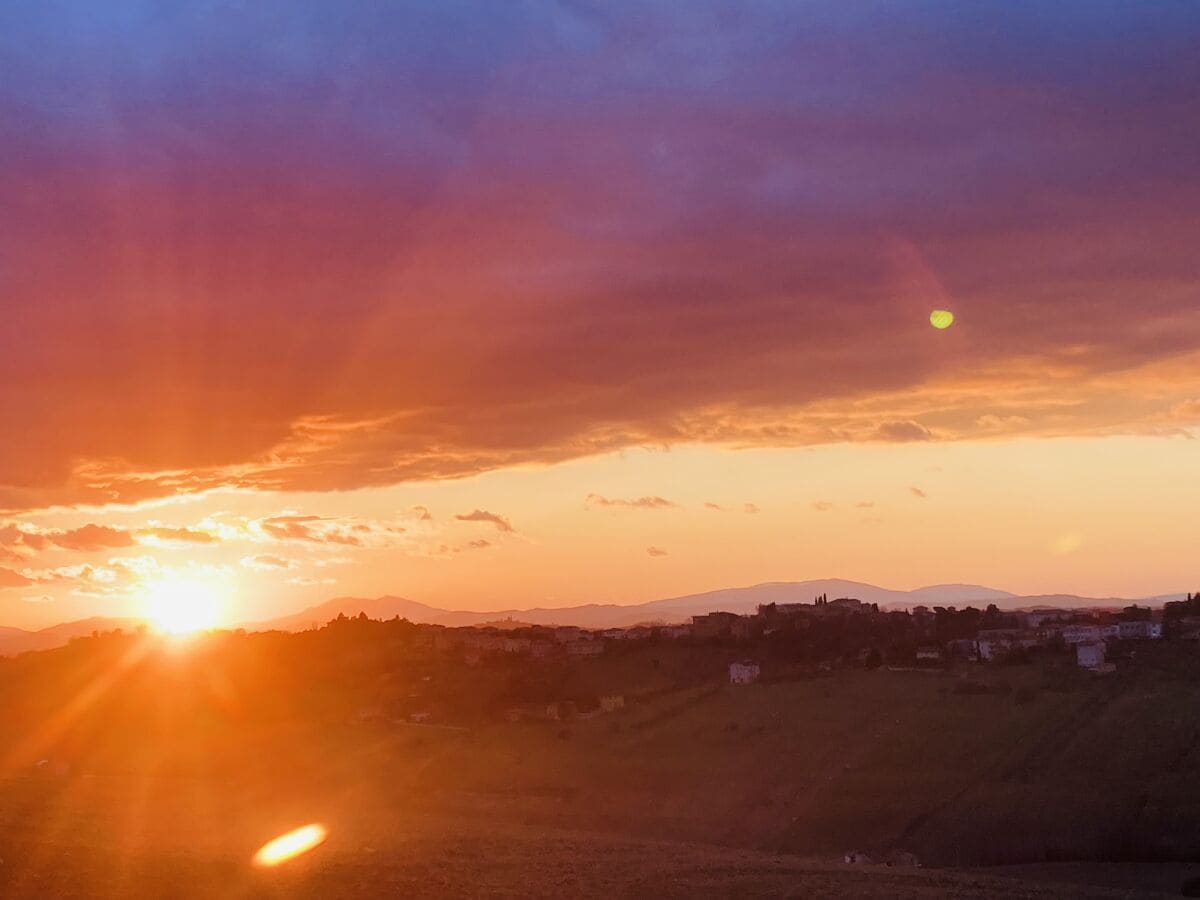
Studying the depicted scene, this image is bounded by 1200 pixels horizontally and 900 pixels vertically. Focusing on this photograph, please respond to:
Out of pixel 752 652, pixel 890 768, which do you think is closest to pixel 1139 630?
pixel 752 652

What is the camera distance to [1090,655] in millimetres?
69125

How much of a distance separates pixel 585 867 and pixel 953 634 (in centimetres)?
7190

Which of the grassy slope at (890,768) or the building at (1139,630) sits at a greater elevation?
the building at (1139,630)

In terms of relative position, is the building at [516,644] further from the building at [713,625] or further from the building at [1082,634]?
the building at [1082,634]

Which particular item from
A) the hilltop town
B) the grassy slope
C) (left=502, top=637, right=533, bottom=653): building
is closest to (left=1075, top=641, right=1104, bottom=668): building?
the hilltop town

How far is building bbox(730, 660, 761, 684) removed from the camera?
7457 centimetres

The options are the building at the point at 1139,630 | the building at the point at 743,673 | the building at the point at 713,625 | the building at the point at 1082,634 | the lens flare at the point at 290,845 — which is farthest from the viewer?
the building at the point at 713,625

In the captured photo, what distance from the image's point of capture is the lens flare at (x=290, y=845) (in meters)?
30.5

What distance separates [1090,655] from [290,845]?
48.3 m

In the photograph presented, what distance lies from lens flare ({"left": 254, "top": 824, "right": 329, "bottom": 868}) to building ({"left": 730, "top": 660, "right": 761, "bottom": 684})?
118ft

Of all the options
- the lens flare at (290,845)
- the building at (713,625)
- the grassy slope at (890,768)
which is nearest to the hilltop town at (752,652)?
the building at (713,625)

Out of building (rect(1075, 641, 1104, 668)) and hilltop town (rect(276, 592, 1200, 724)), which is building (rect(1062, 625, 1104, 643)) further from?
building (rect(1075, 641, 1104, 668))

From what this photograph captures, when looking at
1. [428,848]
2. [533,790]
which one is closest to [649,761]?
[533,790]

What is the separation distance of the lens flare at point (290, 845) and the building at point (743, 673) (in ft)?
118
